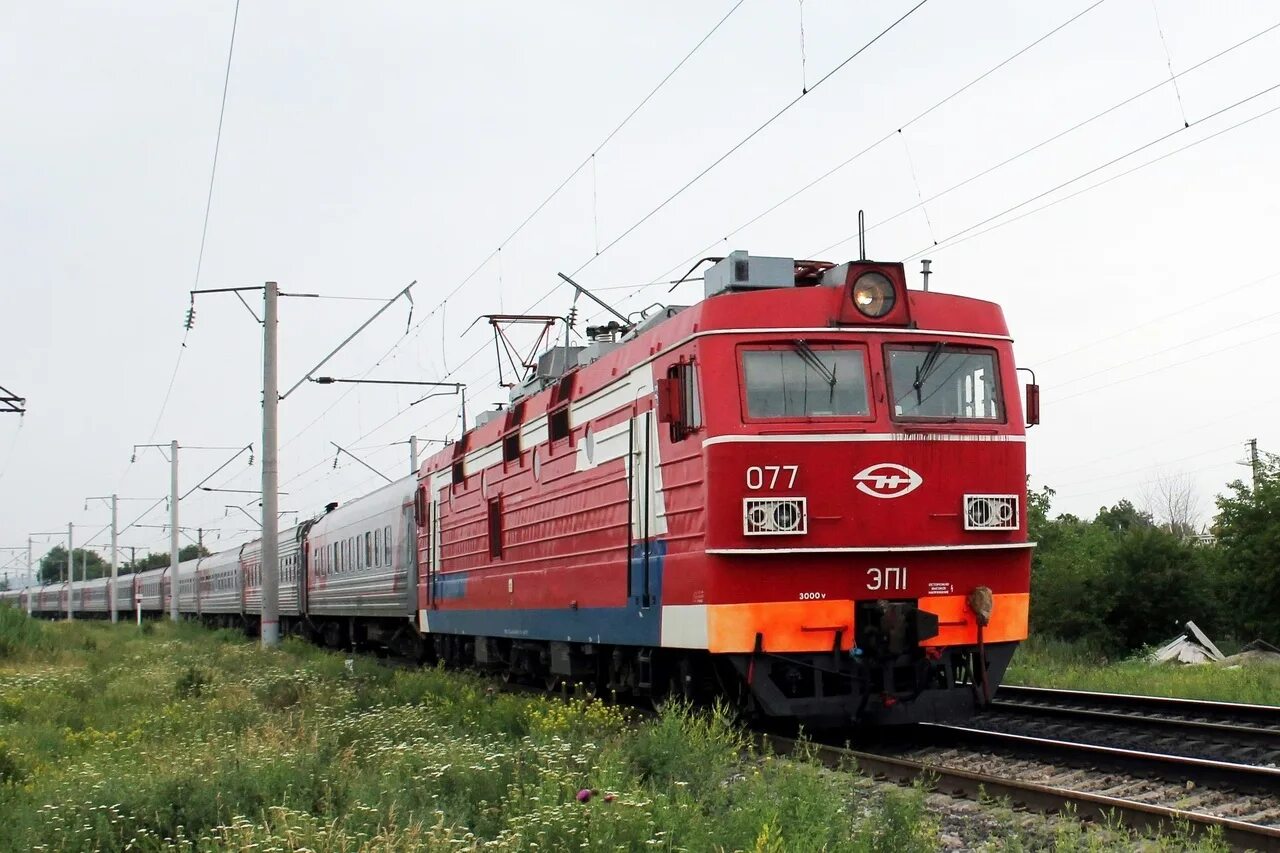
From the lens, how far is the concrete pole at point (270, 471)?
24.3 meters

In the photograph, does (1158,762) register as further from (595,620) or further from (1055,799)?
(595,620)

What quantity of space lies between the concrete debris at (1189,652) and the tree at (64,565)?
395 feet

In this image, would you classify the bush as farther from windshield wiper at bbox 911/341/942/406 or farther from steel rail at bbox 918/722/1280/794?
steel rail at bbox 918/722/1280/794

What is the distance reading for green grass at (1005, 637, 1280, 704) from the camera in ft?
44.7


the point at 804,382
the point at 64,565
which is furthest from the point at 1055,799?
the point at 64,565

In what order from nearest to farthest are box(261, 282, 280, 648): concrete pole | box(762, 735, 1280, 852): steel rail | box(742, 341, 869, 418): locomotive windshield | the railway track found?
box(762, 735, 1280, 852): steel rail → the railway track → box(742, 341, 869, 418): locomotive windshield → box(261, 282, 280, 648): concrete pole

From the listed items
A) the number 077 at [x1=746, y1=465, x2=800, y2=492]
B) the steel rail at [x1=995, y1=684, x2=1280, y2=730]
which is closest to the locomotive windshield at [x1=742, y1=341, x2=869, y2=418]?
the number 077 at [x1=746, y1=465, x2=800, y2=492]

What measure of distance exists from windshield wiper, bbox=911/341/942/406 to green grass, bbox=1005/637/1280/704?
4.96m

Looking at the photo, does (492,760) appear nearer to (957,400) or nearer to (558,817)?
(558,817)

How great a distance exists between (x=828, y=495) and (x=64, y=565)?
144467 mm

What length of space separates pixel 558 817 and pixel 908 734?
19.7 ft

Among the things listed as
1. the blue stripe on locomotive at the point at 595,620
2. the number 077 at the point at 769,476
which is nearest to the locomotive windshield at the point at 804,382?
the number 077 at the point at 769,476

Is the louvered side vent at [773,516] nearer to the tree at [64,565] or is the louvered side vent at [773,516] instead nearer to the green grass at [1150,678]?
the green grass at [1150,678]

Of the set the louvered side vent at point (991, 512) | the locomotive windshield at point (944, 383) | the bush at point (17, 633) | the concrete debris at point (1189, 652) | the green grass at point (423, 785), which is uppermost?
the locomotive windshield at point (944, 383)
